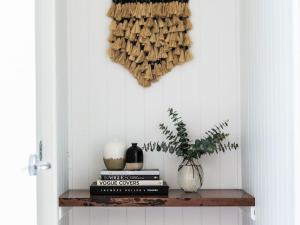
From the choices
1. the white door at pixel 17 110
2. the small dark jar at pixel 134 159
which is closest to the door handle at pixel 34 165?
the white door at pixel 17 110

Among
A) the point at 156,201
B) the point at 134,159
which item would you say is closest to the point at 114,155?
the point at 134,159

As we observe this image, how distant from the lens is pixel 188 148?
2447 mm

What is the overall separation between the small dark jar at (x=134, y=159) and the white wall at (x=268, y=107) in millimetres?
520

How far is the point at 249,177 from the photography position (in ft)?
8.01

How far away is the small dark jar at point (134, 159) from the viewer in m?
2.46

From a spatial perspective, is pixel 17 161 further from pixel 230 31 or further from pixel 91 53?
pixel 230 31

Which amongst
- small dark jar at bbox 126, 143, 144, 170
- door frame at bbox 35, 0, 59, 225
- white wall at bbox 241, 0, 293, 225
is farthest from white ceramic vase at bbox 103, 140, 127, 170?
white wall at bbox 241, 0, 293, 225

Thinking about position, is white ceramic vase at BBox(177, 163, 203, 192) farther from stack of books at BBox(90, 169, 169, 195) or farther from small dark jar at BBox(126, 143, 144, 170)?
small dark jar at BBox(126, 143, 144, 170)

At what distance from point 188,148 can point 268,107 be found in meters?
0.51

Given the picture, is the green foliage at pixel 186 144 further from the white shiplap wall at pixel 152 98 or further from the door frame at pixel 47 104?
the door frame at pixel 47 104

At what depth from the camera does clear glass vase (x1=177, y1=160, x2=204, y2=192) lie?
241 centimetres

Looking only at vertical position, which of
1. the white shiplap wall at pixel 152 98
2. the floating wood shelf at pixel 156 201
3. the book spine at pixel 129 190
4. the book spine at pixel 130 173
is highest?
the white shiplap wall at pixel 152 98

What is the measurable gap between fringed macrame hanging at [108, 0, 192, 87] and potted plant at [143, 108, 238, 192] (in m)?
0.27

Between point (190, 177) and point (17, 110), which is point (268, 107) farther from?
point (17, 110)
